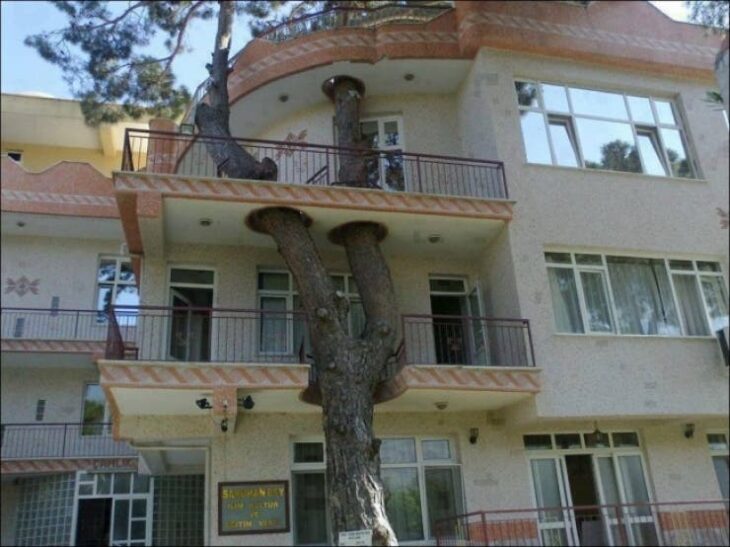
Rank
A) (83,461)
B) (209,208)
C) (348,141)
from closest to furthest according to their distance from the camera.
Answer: (209,208) < (348,141) < (83,461)

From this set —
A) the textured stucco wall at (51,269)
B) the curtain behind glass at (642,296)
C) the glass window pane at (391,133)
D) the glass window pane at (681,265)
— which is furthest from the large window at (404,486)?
the textured stucco wall at (51,269)

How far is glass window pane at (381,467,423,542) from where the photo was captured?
34.0 ft

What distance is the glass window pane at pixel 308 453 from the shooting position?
34.6 feet

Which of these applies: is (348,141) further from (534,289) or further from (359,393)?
(359,393)

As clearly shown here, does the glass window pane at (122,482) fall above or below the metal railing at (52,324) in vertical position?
below

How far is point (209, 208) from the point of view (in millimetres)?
10508

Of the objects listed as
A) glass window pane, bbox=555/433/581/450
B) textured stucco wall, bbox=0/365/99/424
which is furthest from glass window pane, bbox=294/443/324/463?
textured stucco wall, bbox=0/365/99/424

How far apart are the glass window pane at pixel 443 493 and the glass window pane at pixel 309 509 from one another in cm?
167

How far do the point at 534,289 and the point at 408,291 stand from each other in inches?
88.7

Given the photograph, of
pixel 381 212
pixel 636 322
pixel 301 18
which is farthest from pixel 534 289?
pixel 301 18

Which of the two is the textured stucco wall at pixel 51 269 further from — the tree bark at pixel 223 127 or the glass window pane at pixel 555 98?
the glass window pane at pixel 555 98

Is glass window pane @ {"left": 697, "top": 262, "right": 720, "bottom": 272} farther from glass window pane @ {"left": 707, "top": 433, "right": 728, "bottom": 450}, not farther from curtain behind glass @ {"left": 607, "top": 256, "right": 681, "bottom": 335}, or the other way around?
glass window pane @ {"left": 707, "top": 433, "right": 728, "bottom": 450}

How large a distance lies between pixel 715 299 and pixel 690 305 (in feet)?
1.77

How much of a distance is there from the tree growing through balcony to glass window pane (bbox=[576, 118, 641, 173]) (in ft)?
13.5
